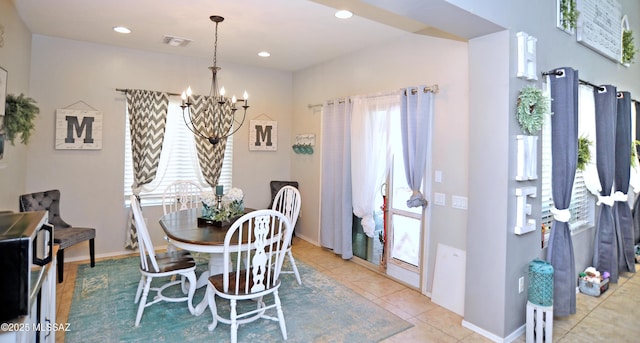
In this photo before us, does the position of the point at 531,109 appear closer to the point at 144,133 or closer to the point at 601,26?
the point at 601,26

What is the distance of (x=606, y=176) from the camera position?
11.5ft

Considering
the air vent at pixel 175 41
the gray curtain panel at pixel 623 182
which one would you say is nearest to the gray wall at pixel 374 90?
the gray curtain panel at pixel 623 182

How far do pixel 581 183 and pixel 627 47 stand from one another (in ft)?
6.10

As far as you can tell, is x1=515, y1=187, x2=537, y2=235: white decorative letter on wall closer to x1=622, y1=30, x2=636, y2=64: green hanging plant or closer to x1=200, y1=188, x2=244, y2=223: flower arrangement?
x1=200, y1=188, x2=244, y2=223: flower arrangement

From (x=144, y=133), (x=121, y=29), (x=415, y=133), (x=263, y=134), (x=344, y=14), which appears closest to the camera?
(x=344, y=14)

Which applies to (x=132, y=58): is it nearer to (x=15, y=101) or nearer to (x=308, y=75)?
(x=15, y=101)

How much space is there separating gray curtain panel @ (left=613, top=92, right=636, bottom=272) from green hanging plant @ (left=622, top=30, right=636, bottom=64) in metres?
0.65

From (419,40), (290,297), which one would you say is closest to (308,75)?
(419,40)

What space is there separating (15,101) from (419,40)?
3697 millimetres

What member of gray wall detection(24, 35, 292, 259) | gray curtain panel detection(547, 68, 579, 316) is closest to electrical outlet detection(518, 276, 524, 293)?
gray curtain panel detection(547, 68, 579, 316)

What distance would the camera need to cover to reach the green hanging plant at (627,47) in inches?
159

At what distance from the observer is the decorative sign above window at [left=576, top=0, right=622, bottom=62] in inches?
128

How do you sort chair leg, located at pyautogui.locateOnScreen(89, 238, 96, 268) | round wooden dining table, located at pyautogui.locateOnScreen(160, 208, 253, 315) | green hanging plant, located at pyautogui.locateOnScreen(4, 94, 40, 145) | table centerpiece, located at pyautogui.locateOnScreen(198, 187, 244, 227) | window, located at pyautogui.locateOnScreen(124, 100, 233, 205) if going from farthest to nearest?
window, located at pyautogui.locateOnScreen(124, 100, 233, 205)
chair leg, located at pyautogui.locateOnScreen(89, 238, 96, 268)
table centerpiece, located at pyautogui.locateOnScreen(198, 187, 244, 227)
green hanging plant, located at pyautogui.locateOnScreen(4, 94, 40, 145)
round wooden dining table, located at pyautogui.locateOnScreen(160, 208, 253, 315)

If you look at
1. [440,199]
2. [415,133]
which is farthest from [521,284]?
[415,133]
